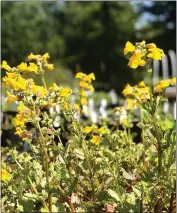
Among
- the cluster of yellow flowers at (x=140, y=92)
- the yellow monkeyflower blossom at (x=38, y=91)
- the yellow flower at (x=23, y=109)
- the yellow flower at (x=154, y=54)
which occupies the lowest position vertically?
the yellow flower at (x=23, y=109)

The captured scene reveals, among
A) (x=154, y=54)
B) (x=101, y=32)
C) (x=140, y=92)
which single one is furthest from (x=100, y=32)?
(x=154, y=54)

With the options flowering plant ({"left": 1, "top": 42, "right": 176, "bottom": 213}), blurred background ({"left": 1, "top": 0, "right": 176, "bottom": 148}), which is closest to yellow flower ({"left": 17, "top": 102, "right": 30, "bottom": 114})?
flowering plant ({"left": 1, "top": 42, "right": 176, "bottom": 213})

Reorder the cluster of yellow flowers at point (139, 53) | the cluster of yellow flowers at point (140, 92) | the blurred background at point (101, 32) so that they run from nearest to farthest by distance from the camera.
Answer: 1. the cluster of yellow flowers at point (139, 53)
2. the cluster of yellow flowers at point (140, 92)
3. the blurred background at point (101, 32)

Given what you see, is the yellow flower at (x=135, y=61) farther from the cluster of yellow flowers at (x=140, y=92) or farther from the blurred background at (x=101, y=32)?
the blurred background at (x=101, y=32)

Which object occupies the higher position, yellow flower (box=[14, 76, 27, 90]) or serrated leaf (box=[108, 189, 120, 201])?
yellow flower (box=[14, 76, 27, 90])

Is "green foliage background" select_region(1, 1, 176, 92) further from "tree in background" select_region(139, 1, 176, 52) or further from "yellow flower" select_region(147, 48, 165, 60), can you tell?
"yellow flower" select_region(147, 48, 165, 60)

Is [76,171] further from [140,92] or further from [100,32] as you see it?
[100,32]

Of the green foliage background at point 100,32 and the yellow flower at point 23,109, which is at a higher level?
the green foliage background at point 100,32

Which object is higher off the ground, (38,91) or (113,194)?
(38,91)

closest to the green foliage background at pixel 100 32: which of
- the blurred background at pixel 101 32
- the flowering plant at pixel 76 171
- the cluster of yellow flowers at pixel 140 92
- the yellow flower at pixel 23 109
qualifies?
the blurred background at pixel 101 32

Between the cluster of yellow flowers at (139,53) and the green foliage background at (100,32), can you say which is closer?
the cluster of yellow flowers at (139,53)

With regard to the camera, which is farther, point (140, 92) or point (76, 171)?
point (140, 92)

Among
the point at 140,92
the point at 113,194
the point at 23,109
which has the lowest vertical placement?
the point at 113,194

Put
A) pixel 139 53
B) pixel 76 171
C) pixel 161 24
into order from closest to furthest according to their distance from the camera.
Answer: pixel 139 53 → pixel 76 171 → pixel 161 24
